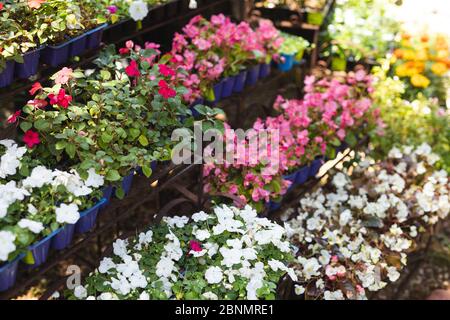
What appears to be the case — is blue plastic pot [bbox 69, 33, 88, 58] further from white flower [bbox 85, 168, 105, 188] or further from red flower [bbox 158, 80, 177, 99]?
white flower [bbox 85, 168, 105, 188]

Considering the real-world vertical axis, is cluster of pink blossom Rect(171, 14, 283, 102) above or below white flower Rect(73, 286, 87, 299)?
above

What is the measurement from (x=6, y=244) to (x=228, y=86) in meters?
1.93

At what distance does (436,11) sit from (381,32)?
1.18 metres

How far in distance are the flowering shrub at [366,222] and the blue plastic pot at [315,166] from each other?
0.11 m

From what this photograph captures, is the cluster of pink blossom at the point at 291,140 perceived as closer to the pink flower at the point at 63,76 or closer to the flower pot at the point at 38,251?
the pink flower at the point at 63,76

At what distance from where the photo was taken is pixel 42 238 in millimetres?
2037

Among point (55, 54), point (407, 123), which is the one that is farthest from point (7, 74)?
point (407, 123)

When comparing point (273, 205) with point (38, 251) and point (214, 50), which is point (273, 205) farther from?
point (38, 251)

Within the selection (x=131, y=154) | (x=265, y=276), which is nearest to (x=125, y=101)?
(x=131, y=154)

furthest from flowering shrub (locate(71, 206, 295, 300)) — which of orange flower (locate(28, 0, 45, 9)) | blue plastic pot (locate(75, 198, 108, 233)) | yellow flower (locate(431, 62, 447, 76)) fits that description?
yellow flower (locate(431, 62, 447, 76))

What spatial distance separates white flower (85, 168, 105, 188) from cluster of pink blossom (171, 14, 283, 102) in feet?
3.29

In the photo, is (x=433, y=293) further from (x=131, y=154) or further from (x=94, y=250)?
(x=131, y=154)

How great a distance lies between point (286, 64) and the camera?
13.7ft

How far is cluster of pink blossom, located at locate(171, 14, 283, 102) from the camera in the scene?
324 cm
